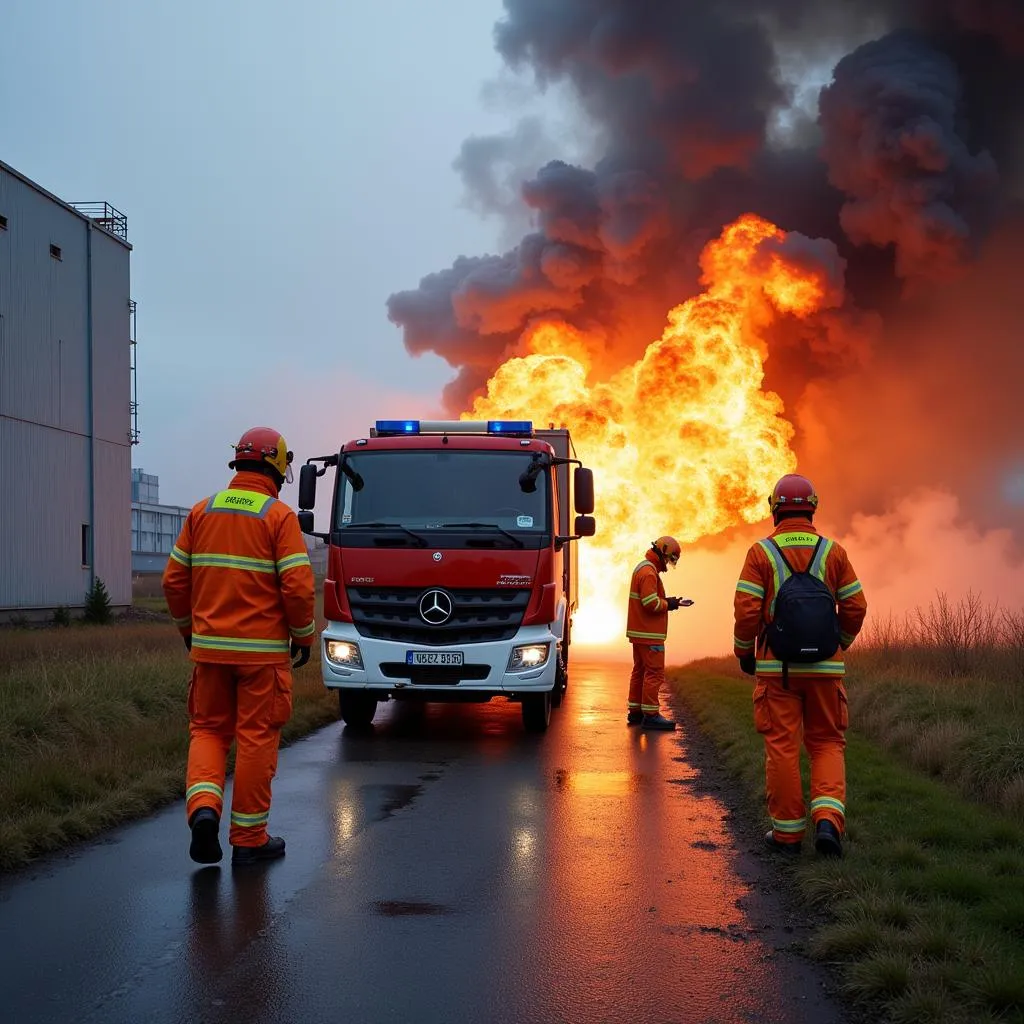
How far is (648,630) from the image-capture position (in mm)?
11812

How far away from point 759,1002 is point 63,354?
94.2ft

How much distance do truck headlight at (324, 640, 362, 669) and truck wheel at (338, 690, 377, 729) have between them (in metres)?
0.62

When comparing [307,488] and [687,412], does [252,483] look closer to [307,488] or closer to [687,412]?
[307,488]

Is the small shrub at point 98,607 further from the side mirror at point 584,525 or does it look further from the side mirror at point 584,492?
the side mirror at point 584,492

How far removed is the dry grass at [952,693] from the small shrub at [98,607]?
1944cm

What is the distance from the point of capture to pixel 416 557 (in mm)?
10414

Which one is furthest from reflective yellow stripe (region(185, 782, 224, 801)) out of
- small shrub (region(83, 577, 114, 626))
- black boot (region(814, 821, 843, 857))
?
small shrub (region(83, 577, 114, 626))

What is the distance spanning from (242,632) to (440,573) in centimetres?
450

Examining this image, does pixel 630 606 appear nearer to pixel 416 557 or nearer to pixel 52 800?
pixel 416 557

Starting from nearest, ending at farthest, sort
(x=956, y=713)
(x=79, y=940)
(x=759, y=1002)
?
(x=759, y=1002)
(x=79, y=940)
(x=956, y=713)

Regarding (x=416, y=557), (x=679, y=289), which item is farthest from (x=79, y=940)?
(x=679, y=289)

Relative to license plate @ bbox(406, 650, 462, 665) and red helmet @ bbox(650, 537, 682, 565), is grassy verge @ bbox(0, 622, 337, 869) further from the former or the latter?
red helmet @ bbox(650, 537, 682, 565)

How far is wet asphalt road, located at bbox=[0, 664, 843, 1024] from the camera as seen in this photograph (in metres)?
3.90

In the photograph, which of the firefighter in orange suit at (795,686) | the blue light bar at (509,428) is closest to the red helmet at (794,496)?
the firefighter in orange suit at (795,686)
